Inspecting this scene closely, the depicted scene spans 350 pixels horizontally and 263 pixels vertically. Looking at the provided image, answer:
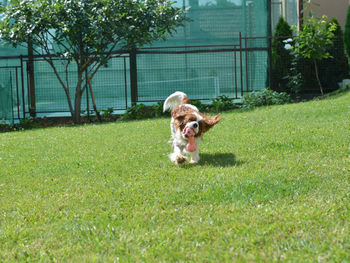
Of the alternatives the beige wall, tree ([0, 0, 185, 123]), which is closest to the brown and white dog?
tree ([0, 0, 185, 123])

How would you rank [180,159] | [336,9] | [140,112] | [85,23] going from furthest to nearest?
[336,9] → [140,112] → [85,23] → [180,159]

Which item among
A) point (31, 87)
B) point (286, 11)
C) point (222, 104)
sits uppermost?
point (286, 11)

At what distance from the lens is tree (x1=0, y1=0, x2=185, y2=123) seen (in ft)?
41.5

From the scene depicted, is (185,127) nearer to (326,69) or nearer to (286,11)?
(326,69)

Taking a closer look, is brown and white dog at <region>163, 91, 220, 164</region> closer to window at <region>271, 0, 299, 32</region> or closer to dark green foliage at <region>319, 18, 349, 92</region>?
dark green foliage at <region>319, 18, 349, 92</region>

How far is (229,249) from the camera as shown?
10.7 feet

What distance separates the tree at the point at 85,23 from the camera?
12.6 metres

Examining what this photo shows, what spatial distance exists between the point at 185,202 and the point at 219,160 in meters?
2.04

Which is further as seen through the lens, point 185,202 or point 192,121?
point 192,121

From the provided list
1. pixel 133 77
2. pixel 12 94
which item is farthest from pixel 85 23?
pixel 12 94

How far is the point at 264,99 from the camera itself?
1392cm

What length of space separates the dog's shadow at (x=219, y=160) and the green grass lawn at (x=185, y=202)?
0.05 feet

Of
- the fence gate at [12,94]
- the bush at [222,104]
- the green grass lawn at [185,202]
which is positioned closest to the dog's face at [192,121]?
the green grass lawn at [185,202]

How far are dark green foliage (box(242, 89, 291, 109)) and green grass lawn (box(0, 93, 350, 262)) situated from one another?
18.1ft
